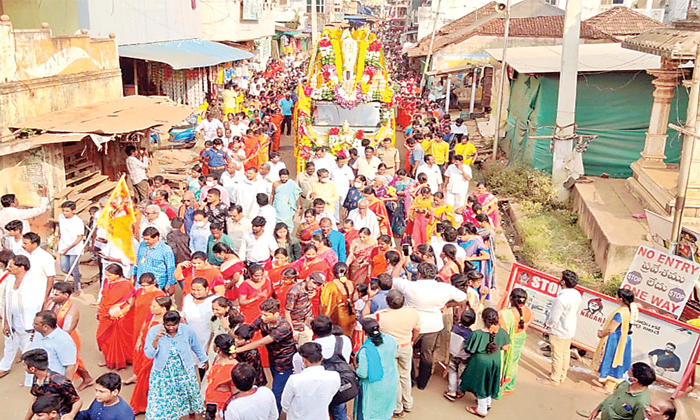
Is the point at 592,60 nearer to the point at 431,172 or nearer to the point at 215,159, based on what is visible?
the point at 431,172

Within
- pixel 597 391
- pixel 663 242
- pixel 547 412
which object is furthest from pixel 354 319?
pixel 663 242

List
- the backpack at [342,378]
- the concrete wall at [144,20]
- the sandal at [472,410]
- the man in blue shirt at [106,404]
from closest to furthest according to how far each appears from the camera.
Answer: the man in blue shirt at [106,404] → the backpack at [342,378] → the sandal at [472,410] → the concrete wall at [144,20]

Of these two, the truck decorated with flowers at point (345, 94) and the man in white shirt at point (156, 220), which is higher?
the truck decorated with flowers at point (345, 94)

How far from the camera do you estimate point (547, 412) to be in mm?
6094

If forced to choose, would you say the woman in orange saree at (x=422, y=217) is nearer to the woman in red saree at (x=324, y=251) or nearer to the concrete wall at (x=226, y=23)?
the woman in red saree at (x=324, y=251)

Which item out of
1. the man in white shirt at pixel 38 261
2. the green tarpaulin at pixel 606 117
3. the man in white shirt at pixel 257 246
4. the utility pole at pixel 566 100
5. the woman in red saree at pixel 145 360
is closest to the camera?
the woman in red saree at pixel 145 360

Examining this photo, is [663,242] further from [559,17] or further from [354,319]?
[559,17]

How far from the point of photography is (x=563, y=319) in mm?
6250

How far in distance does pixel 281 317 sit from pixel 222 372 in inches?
44.8

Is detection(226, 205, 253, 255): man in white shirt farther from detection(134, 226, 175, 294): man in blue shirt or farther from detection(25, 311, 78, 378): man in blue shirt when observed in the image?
detection(25, 311, 78, 378): man in blue shirt

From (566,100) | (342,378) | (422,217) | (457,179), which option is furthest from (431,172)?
(342,378)

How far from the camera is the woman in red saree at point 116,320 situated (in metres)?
6.16


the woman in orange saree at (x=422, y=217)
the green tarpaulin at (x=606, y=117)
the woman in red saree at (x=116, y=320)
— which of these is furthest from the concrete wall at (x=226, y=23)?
the woman in red saree at (x=116, y=320)

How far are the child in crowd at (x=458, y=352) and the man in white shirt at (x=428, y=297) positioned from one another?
16 cm
